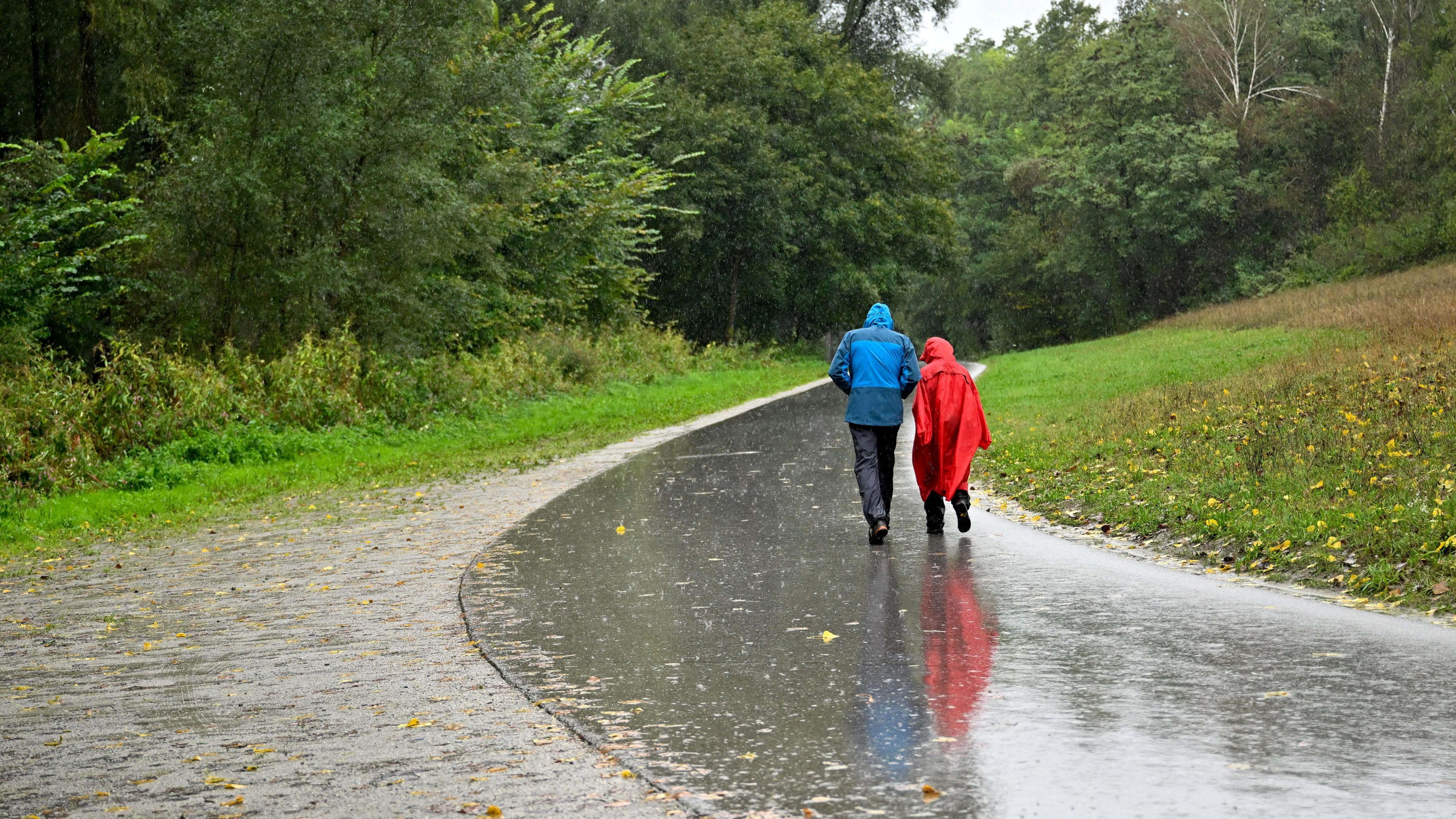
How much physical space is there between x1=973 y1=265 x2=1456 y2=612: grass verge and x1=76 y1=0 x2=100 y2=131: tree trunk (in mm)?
17923

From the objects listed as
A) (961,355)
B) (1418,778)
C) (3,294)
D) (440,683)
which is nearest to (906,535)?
(440,683)

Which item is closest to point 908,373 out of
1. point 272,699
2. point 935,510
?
point 935,510

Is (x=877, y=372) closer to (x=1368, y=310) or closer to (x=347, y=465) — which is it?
(x=347, y=465)

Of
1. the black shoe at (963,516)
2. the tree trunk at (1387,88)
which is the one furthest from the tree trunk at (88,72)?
the tree trunk at (1387,88)

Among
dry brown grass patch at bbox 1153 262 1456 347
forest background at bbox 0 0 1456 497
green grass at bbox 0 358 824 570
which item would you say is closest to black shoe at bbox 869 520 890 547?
green grass at bbox 0 358 824 570

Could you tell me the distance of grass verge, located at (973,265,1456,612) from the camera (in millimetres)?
9102

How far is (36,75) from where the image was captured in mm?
26688

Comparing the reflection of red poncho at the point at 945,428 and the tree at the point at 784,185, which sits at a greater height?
the tree at the point at 784,185

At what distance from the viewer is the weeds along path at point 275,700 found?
505 centimetres

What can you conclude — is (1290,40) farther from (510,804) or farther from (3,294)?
(510,804)

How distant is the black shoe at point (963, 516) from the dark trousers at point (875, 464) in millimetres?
550

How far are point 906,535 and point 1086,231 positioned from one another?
63663 millimetres

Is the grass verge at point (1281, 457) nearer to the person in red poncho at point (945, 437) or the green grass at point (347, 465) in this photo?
the person in red poncho at point (945, 437)

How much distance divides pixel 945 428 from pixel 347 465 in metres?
9.50
